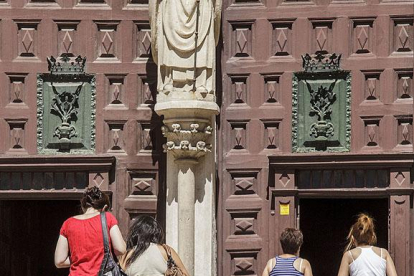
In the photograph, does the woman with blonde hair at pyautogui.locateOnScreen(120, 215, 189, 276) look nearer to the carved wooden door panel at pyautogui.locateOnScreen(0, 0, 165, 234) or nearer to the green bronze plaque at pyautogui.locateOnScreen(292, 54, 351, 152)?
the carved wooden door panel at pyautogui.locateOnScreen(0, 0, 165, 234)

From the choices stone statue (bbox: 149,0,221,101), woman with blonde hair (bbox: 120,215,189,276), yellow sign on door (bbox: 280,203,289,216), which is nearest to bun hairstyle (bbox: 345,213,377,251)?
woman with blonde hair (bbox: 120,215,189,276)

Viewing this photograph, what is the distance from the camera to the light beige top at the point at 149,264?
9977mm

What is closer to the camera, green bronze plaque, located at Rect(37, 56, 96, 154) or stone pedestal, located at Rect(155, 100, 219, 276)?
stone pedestal, located at Rect(155, 100, 219, 276)

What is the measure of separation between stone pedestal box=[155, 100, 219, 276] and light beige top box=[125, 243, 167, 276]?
3.38 m

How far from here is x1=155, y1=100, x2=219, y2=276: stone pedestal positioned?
526 inches

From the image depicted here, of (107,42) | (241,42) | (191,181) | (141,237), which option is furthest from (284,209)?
(141,237)

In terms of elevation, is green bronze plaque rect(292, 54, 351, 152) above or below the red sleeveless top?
above

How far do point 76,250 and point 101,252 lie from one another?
0.70ft

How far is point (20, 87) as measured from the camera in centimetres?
1420

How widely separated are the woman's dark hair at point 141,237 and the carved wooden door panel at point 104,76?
3.91m

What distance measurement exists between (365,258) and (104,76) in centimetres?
432

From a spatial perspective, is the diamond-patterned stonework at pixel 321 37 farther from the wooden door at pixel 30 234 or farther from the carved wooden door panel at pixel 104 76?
the wooden door at pixel 30 234

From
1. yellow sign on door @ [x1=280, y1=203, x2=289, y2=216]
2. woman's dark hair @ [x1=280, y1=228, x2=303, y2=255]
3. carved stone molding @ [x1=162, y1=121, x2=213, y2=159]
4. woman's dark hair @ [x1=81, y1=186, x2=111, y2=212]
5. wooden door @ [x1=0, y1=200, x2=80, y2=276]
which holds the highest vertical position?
carved stone molding @ [x1=162, y1=121, x2=213, y2=159]

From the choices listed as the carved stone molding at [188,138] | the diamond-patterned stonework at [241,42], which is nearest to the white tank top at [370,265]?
the carved stone molding at [188,138]
